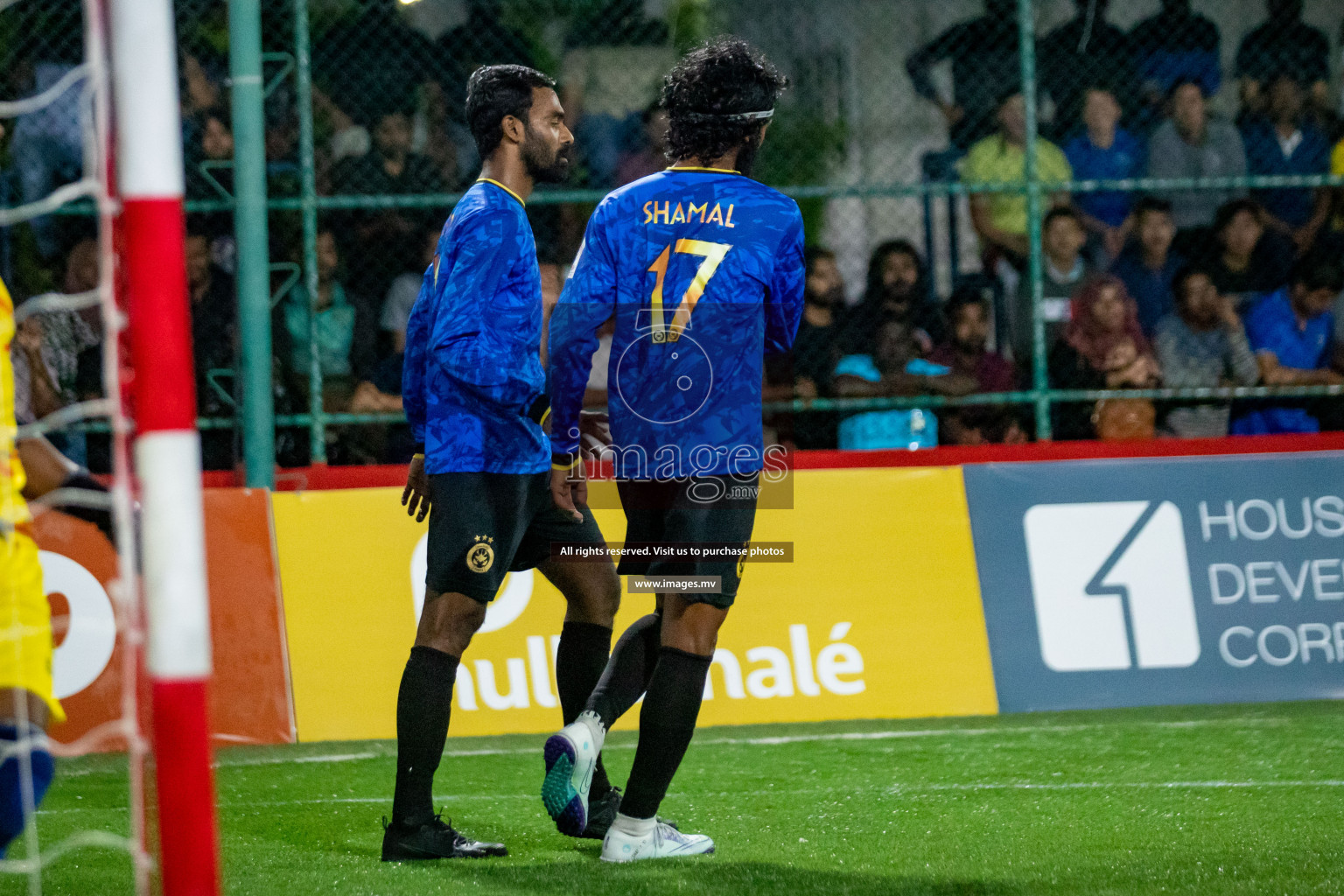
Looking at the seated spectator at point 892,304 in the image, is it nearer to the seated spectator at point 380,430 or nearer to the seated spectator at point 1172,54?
the seated spectator at point 1172,54

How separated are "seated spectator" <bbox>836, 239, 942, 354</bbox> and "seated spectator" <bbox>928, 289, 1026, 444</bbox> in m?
0.15

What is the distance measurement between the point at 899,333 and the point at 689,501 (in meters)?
4.12

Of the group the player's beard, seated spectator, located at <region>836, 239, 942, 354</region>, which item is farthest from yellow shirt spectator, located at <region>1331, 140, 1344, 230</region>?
the player's beard

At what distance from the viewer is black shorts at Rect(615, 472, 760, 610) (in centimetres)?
375

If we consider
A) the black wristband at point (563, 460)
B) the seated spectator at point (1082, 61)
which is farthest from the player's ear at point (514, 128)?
the seated spectator at point (1082, 61)

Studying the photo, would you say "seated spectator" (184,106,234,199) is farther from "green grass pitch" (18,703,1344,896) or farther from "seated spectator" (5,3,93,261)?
"green grass pitch" (18,703,1344,896)

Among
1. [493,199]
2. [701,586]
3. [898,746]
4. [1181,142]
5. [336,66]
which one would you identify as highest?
[336,66]

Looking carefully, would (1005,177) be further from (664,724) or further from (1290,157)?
(664,724)

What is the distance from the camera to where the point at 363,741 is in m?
5.98

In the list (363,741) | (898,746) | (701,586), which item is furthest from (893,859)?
(363,741)

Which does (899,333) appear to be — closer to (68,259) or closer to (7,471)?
(68,259)

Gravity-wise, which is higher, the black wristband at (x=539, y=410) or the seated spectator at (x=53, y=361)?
the seated spectator at (x=53, y=361)

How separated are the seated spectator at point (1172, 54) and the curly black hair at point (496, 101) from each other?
545 cm

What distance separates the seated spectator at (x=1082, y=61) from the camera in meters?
8.72
